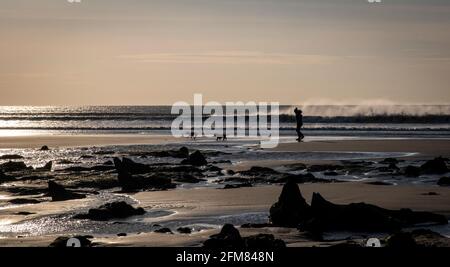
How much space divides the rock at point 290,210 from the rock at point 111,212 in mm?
4084

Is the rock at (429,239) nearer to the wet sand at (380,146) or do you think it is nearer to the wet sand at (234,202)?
the wet sand at (234,202)

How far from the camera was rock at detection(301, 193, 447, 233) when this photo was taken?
16234 mm

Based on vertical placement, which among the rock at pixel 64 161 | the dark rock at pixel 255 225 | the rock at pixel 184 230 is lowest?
the rock at pixel 184 230

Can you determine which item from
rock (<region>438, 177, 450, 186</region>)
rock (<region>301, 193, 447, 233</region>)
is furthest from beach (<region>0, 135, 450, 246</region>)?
rock (<region>301, 193, 447, 233</region>)

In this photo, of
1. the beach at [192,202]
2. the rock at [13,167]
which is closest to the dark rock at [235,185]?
the beach at [192,202]

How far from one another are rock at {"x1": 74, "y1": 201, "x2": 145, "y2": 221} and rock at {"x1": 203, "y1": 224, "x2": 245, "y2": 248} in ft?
16.6

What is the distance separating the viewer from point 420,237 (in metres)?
14.1

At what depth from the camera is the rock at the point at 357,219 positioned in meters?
16.2

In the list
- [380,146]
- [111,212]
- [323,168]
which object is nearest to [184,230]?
[111,212]

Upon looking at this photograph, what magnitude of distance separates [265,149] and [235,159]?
7132 millimetres

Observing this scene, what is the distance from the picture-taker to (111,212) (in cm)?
1908
